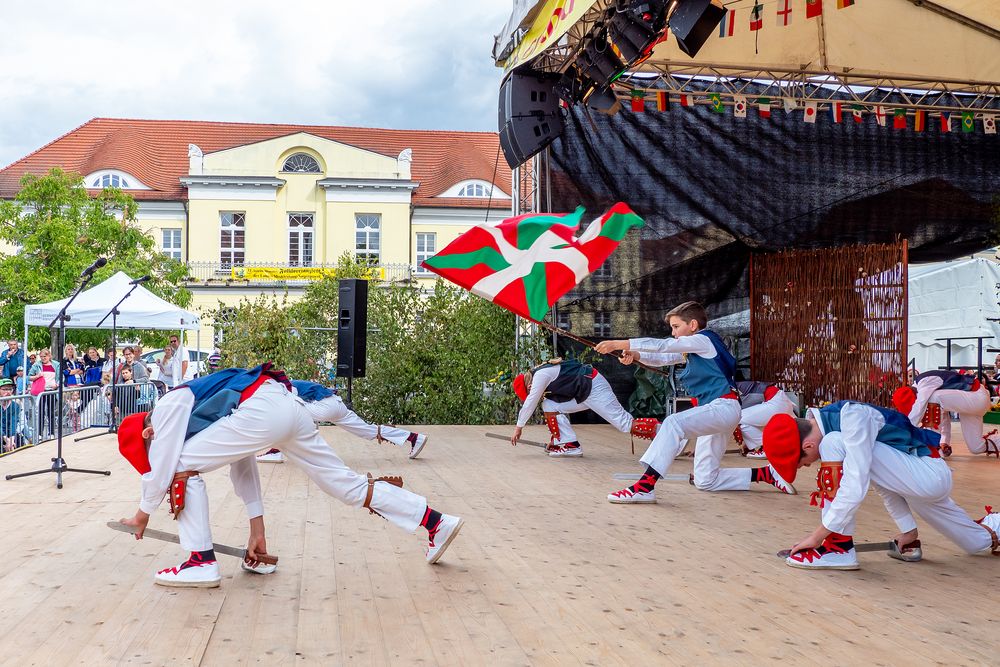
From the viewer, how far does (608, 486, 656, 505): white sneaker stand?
5.97 meters

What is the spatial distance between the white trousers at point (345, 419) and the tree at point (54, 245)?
A: 1097cm

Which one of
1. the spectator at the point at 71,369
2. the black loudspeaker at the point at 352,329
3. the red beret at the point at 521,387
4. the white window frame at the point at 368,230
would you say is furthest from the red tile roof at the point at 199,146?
the red beret at the point at 521,387

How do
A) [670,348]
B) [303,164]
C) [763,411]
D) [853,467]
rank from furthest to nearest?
[303,164] < [763,411] < [670,348] < [853,467]

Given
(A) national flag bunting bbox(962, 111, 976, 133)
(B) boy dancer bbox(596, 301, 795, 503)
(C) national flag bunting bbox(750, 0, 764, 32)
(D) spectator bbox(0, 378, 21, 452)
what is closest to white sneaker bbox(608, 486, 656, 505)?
(B) boy dancer bbox(596, 301, 795, 503)

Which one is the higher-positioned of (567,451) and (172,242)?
(172,242)

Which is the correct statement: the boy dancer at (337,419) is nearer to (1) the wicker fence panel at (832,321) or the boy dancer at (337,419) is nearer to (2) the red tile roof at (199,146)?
(1) the wicker fence panel at (832,321)

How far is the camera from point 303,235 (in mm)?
28594

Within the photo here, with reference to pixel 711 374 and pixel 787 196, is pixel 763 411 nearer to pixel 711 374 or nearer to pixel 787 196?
pixel 711 374

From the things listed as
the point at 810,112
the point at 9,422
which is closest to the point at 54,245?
the point at 9,422

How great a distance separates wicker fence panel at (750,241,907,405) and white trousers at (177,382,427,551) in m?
7.72

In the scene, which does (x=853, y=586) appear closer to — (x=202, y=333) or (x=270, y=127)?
(x=202, y=333)

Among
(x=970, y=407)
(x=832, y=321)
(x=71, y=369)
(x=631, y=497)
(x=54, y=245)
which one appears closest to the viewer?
(x=631, y=497)

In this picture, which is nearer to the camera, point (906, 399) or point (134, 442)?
point (134, 442)

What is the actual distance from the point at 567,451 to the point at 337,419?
7.04 ft
